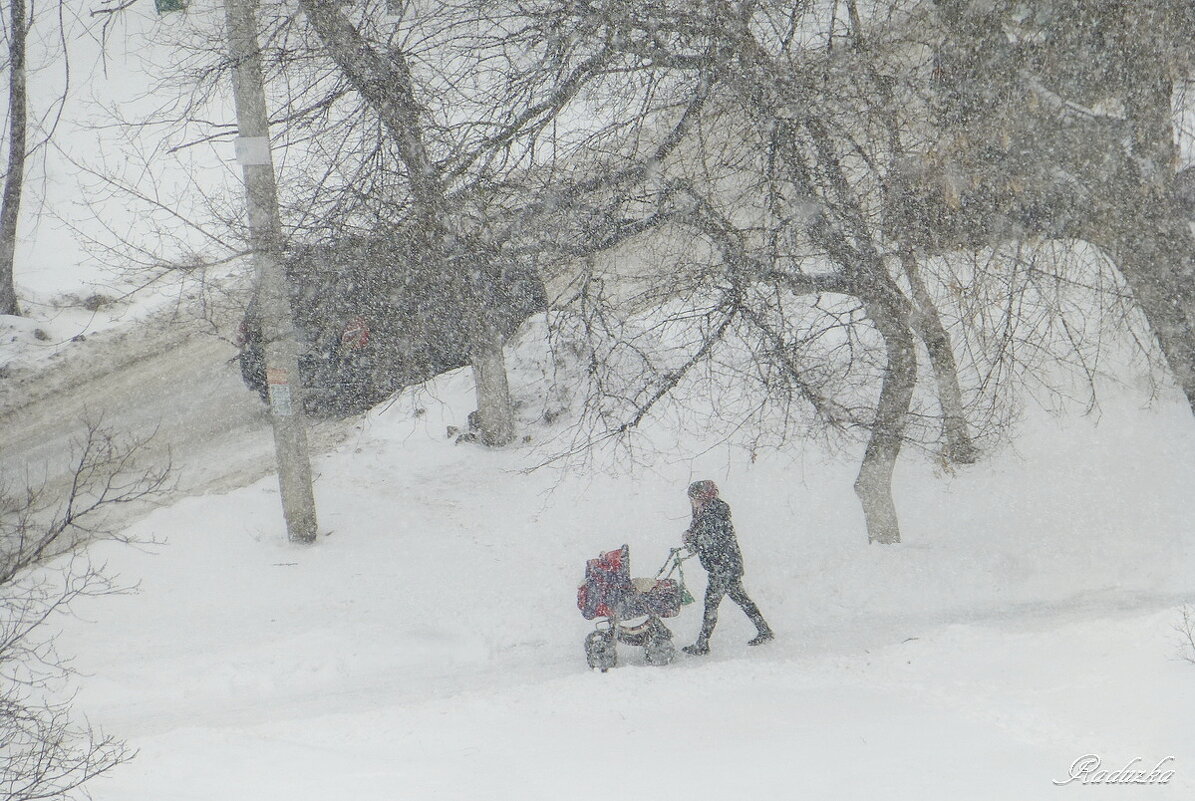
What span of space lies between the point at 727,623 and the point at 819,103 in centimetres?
432

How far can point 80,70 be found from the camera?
2747cm

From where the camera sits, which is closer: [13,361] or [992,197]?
[992,197]

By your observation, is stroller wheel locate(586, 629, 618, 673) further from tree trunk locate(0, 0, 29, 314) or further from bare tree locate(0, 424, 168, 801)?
tree trunk locate(0, 0, 29, 314)

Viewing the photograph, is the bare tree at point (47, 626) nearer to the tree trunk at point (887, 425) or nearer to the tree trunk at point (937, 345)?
the tree trunk at point (887, 425)

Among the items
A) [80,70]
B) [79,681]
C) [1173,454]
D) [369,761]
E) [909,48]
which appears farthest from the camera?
[80,70]

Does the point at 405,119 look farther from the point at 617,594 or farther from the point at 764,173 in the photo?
the point at 617,594

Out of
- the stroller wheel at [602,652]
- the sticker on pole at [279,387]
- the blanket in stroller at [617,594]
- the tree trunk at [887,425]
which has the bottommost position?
the stroller wheel at [602,652]

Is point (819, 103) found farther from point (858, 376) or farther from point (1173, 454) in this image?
point (1173, 454)

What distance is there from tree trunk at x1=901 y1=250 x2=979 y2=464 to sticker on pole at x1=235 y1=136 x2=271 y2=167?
5.57 m

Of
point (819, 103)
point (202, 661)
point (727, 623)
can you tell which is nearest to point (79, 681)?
point (202, 661)

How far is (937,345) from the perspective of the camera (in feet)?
26.4

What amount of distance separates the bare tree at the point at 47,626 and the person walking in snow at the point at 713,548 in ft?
13.3

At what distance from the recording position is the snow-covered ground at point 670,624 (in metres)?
5.30

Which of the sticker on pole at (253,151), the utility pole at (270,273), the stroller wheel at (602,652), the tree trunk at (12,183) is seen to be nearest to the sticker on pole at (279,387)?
the utility pole at (270,273)
